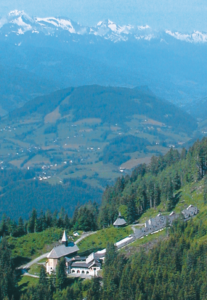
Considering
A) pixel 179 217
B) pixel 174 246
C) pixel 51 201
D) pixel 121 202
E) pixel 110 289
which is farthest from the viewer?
pixel 51 201

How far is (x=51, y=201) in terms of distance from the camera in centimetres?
18188

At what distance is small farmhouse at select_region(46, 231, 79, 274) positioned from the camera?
69.3 m

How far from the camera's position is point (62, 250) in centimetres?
7188

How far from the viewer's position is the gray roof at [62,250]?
6981 cm

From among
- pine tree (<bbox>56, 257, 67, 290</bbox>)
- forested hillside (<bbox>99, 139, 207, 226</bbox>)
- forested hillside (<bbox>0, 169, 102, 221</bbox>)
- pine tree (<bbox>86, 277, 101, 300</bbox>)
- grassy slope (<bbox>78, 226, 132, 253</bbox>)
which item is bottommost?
pine tree (<bbox>86, 277, 101, 300</bbox>)

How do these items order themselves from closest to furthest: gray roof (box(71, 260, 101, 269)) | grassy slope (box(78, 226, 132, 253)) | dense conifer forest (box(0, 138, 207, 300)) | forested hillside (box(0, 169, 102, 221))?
dense conifer forest (box(0, 138, 207, 300)), gray roof (box(71, 260, 101, 269)), grassy slope (box(78, 226, 132, 253)), forested hillside (box(0, 169, 102, 221))

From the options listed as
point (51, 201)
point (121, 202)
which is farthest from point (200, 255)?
point (51, 201)

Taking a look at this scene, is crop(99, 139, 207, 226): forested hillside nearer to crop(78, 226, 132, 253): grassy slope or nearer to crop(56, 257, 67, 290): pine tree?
crop(78, 226, 132, 253): grassy slope

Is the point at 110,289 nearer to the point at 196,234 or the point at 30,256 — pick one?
the point at 196,234

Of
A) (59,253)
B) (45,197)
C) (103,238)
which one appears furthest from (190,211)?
(45,197)

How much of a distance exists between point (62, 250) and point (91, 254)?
172 inches

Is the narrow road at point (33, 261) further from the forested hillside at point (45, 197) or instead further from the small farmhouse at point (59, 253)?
the forested hillside at point (45, 197)

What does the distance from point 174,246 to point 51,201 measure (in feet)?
396

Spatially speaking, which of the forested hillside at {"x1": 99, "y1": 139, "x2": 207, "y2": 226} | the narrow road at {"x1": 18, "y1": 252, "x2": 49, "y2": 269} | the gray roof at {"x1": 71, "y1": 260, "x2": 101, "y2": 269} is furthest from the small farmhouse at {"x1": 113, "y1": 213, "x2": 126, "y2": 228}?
the gray roof at {"x1": 71, "y1": 260, "x2": 101, "y2": 269}
